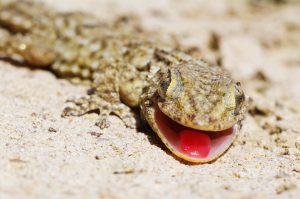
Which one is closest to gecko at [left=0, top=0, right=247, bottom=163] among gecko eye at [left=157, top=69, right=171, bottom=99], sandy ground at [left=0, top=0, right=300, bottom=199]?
gecko eye at [left=157, top=69, right=171, bottom=99]

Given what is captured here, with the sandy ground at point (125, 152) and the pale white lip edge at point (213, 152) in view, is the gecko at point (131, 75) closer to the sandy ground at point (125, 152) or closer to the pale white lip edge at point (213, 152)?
the pale white lip edge at point (213, 152)

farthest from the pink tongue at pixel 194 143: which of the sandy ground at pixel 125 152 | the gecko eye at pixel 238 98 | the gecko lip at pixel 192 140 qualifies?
the gecko eye at pixel 238 98

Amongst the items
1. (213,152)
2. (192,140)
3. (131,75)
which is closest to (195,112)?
(192,140)

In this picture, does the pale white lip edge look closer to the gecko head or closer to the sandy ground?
the gecko head

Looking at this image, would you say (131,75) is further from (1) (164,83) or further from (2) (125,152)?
(2) (125,152)

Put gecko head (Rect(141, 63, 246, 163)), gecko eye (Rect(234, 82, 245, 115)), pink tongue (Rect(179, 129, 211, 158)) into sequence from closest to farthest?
1. gecko head (Rect(141, 63, 246, 163))
2. pink tongue (Rect(179, 129, 211, 158))
3. gecko eye (Rect(234, 82, 245, 115))

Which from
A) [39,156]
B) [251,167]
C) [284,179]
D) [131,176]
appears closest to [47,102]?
[39,156]
